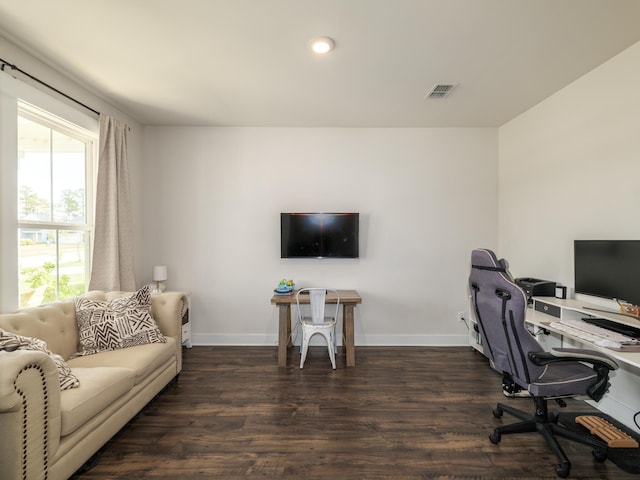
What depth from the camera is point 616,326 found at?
205 centimetres

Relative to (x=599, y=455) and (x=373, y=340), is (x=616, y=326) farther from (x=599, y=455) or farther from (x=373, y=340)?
(x=373, y=340)

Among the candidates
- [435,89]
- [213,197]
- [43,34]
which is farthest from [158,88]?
[435,89]

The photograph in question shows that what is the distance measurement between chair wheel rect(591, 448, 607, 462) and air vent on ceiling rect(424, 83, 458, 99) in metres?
2.85

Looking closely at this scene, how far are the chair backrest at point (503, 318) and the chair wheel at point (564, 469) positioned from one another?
1.38 feet

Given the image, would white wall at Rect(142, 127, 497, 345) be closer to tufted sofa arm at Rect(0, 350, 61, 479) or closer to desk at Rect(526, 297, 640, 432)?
desk at Rect(526, 297, 640, 432)

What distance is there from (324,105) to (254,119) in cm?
90

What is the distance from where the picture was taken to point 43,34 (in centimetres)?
209

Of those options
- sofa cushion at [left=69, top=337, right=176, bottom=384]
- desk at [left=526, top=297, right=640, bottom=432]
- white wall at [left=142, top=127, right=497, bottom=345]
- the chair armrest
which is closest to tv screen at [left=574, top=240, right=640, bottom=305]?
desk at [left=526, top=297, right=640, bottom=432]

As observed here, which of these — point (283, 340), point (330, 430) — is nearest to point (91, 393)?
point (330, 430)

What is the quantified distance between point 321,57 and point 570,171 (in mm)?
2437

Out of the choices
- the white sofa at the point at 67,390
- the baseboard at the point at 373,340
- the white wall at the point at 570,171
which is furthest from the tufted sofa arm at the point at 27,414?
the white wall at the point at 570,171

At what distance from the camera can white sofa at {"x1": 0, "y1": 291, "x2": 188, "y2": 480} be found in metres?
1.33

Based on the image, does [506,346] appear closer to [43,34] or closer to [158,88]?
[158,88]

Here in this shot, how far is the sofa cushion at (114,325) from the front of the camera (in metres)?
2.28
